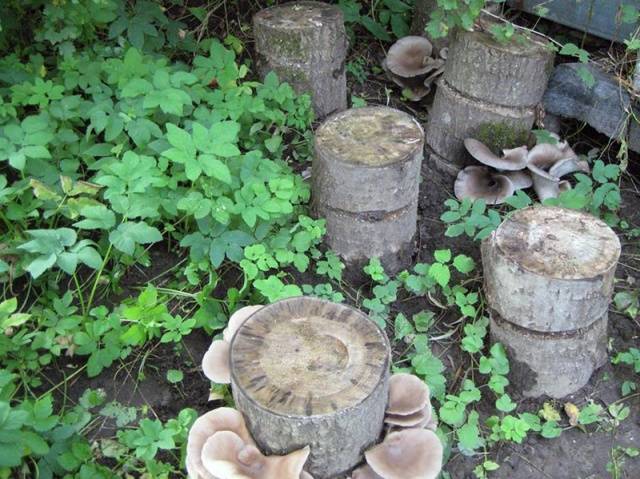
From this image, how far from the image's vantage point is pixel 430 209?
4.46m

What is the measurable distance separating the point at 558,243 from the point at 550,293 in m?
0.27

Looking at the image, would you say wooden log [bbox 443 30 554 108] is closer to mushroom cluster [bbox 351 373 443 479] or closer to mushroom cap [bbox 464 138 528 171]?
mushroom cap [bbox 464 138 528 171]

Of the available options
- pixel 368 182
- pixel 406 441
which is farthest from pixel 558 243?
pixel 406 441

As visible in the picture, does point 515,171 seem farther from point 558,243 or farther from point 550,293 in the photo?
point 550,293

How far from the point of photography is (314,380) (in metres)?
2.46

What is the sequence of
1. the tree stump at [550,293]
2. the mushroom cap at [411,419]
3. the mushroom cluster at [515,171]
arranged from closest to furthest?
the mushroom cap at [411,419] < the tree stump at [550,293] < the mushroom cluster at [515,171]

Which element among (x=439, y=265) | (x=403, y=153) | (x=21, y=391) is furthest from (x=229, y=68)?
(x=21, y=391)

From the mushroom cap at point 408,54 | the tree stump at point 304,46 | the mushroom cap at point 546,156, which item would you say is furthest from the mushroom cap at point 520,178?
the tree stump at point 304,46

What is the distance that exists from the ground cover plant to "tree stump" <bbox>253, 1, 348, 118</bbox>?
14.7 inches

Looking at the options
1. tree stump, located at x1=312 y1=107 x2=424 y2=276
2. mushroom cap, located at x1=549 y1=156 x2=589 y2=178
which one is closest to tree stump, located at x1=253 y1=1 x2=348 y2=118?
tree stump, located at x1=312 y1=107 x2=424 y2=276

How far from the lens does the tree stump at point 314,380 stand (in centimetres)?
239

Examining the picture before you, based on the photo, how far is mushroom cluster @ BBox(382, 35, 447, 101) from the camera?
202 inches

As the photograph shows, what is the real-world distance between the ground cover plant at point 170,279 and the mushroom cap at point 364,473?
57cm

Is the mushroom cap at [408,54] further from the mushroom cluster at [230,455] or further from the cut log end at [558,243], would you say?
the mushroom cluster at [230,455]
